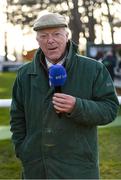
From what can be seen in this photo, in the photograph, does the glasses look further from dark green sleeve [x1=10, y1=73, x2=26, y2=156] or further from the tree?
the tree

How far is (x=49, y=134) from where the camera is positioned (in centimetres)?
291

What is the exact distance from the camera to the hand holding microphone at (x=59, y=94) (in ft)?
8.72

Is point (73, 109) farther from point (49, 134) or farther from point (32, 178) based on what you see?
point (32, 178)

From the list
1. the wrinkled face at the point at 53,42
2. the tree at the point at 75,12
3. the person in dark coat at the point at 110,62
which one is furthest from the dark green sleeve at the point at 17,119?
the person in dark coat at the point at 110,62

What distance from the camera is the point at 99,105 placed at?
288 centimetres

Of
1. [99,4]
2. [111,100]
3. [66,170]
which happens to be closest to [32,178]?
[66,170]

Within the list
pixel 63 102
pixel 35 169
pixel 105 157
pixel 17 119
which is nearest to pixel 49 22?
pixel 63 102

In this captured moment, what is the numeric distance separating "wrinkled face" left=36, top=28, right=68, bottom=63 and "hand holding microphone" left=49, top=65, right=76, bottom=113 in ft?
0.62

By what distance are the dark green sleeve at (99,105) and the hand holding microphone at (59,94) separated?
6 cm

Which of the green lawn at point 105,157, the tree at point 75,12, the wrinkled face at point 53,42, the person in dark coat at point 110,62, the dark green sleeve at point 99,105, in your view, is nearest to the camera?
the dark green sleeve at point 99,105

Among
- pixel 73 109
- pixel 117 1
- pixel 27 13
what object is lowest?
pixel 27 13

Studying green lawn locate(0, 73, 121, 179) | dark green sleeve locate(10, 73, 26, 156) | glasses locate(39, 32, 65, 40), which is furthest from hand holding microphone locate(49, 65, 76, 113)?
green lawn locate(0, 73, 121, 179)

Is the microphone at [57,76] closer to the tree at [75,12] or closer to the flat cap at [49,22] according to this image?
the flat cap at [49,22]

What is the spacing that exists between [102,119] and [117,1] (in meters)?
19.4
